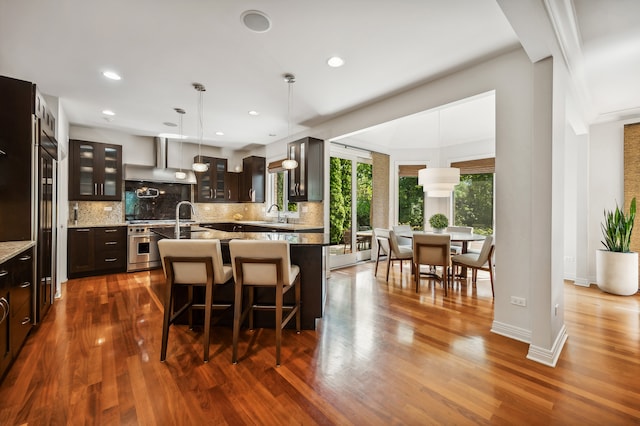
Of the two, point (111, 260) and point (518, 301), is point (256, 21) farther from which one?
point (111, 260)

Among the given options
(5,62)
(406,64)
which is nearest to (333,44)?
(406,64)

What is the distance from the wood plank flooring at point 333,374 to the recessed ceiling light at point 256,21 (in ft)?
9.05

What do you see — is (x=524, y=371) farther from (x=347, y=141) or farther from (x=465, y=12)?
(x=347, y=141)

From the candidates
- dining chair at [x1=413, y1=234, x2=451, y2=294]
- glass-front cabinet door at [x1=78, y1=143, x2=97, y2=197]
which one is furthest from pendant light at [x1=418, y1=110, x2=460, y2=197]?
glass-front cabinet door at [x1=78, y1=143, x2=97, y2=197]

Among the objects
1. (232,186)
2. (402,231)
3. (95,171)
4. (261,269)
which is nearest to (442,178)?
(402,231)

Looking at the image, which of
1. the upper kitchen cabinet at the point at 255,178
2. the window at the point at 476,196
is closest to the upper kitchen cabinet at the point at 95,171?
the upper kitchen cabinet at the point at 255,178

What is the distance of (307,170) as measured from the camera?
4805 mm

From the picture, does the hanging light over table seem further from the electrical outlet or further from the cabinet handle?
the cabinet handle

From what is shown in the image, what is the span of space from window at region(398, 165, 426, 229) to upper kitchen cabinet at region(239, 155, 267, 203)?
129 inches

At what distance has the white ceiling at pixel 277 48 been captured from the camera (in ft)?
7.02

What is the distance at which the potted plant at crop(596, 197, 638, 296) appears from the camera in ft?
12.7

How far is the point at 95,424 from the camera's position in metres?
1.58

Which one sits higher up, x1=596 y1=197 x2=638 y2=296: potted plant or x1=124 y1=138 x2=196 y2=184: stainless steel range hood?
x1=124 y1=138 x2=196 y2=184: stainless steel range hood

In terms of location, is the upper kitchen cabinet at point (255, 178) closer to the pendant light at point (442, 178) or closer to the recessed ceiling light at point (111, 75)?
the recessed ceiling light at point (111, 75)
